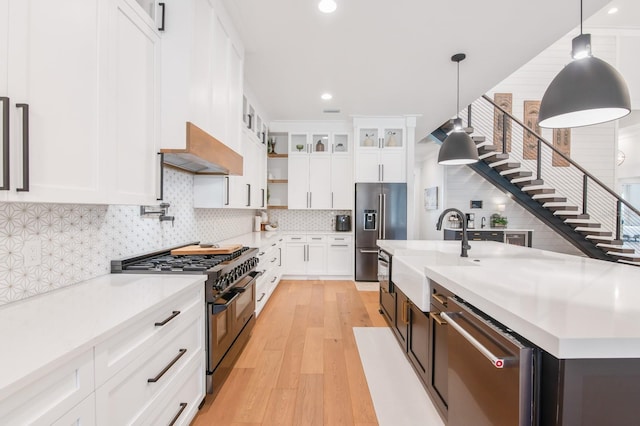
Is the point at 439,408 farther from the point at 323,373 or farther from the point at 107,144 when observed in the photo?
the point at 107,144

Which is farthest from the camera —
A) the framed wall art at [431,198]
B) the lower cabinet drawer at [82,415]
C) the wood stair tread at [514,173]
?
the framed wall art at [431,198]

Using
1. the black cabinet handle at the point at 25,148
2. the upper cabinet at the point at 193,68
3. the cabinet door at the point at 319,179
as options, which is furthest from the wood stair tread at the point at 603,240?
the black cabinet handle at the point at 25,148

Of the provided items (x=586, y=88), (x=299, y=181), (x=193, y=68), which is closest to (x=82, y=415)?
(x=193, y=68)

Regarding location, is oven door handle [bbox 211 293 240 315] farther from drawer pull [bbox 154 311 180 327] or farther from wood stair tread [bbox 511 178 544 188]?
wood stair tread [bbox 511 178 544 188]

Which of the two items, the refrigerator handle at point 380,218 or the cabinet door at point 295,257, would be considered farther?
the cabinet door at point 295,257

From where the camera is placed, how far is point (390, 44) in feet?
9.02

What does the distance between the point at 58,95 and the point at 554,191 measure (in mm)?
6789

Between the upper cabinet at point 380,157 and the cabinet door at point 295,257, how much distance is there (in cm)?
161

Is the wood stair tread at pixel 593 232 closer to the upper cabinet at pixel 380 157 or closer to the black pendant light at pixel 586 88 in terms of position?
the upper cabinet at pixel 380 157

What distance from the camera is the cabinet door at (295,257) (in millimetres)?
5129

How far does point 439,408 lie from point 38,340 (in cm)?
195

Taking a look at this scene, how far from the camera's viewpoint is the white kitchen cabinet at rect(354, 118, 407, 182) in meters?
4.95

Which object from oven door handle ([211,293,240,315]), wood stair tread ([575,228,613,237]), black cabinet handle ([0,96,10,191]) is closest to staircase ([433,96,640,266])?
wood stair tread ([575,228,613,237])

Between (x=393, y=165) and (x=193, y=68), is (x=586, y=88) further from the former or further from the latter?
(x=393, y=165)
